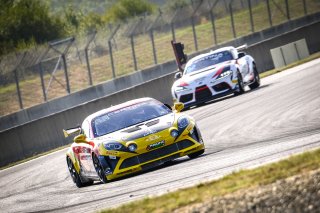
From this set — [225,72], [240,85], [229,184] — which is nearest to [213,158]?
[229,184]

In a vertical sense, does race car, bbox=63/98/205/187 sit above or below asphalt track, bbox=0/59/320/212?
above

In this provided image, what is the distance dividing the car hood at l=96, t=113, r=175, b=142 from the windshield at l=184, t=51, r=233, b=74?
1144cm

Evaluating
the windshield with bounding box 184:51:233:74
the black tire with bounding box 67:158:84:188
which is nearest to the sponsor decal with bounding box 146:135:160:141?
the black tire with bounding box 67:158:84:188

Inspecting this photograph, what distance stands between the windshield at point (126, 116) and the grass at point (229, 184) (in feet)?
16.9

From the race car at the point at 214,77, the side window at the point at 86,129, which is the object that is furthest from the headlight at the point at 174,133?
the race car at the point at 214,77

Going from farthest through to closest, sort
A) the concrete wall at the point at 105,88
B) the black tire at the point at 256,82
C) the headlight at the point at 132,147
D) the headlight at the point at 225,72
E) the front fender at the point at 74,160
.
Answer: the concrete wall at the point at 105,88, the black tire at the point at 256,82, the headlight at the point at 225,72, the front fender at the point at 74,160, the headlight at the point at 132,147

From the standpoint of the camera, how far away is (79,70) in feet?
156

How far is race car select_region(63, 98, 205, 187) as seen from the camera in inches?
550

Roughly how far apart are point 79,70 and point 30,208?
34701 mm

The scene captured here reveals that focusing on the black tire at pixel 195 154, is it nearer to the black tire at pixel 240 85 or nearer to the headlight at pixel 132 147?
the headlight at pixel 132 147

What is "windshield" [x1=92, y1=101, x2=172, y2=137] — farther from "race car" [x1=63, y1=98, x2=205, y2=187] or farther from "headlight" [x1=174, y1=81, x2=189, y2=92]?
"headlight" [x1=174, y1=81, x2=189, y2=92]

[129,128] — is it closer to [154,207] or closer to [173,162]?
[173,162]

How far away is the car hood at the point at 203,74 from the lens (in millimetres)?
25013

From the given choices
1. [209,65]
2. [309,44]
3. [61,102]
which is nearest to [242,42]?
[309,44]
